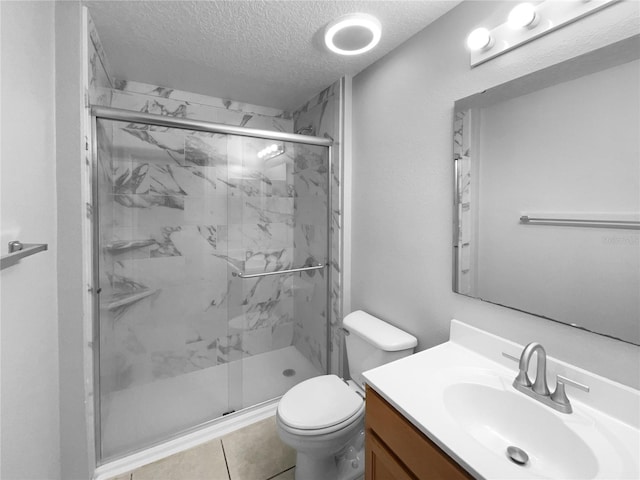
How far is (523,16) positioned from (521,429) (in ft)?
4.66

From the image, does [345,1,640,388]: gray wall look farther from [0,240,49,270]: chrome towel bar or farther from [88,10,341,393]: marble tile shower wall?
[0,240,49,270]: chrome towel bar

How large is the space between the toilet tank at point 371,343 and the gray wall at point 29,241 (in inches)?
52.9

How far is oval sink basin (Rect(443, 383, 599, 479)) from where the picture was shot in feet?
2.53

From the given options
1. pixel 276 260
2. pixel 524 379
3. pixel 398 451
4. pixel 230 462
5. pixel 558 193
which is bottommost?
pixel 230 462

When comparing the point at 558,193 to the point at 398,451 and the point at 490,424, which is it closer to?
the point at 490,424

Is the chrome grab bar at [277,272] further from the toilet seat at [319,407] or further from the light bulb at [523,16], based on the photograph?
the light bulb at [523,16]

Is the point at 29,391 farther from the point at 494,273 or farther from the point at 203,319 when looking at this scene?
the point at 494,273

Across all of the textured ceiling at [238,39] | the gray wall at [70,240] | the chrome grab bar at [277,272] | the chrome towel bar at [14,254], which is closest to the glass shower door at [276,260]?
the chrome grab bar at [277,272]

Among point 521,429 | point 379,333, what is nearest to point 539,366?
point 521,429

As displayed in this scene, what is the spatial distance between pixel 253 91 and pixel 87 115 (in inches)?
47.7

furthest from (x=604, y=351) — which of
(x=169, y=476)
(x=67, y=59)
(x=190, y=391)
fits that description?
(x=67, y=59)

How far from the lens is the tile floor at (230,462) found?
57.2 inches

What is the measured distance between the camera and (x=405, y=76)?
152 centimetres

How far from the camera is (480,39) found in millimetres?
1111
